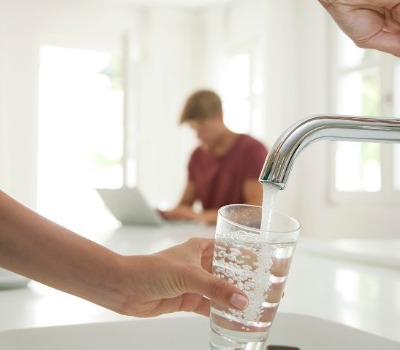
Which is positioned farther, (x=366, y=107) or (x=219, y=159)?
(x=366, y=107)

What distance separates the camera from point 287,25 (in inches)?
174

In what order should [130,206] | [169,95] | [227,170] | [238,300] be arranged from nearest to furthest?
[238,300] → [130,206] → [227,170] → [169,95]

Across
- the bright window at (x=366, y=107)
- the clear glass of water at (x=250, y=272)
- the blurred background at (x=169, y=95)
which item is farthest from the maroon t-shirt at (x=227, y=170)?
the clear glass of water at (x=250, y=272)

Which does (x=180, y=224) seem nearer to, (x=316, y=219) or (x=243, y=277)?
(x=243, y=277)

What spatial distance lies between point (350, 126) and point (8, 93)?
4.66 m

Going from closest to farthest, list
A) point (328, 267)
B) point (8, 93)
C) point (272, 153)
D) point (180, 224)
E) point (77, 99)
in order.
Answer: point (272, 153) < point (328, 267) < point (180, 224) < point (8, 93) < point (77, 99)

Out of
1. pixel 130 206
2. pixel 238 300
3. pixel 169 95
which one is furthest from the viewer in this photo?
pixel 169 95

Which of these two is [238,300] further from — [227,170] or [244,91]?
[244,91]

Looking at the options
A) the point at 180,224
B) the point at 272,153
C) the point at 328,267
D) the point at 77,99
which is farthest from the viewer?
the point at 77,99

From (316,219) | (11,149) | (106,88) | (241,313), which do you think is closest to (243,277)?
(241,313)

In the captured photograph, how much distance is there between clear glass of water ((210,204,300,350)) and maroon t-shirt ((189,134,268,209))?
7.39 ft

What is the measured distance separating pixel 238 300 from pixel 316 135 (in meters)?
0.16

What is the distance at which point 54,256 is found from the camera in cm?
53

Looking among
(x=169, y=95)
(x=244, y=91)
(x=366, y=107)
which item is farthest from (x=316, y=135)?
(x=169, y=95)
